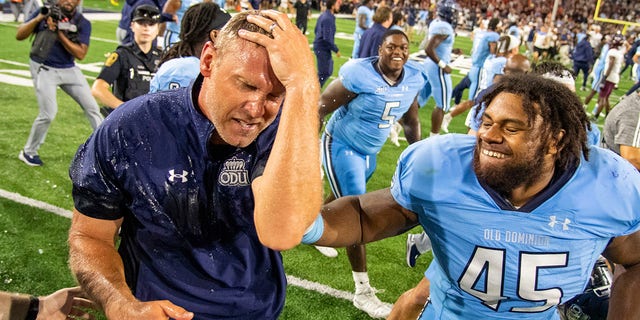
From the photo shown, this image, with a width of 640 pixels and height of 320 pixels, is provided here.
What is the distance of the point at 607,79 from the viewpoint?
1267 cm

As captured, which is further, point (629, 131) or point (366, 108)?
point (366, 108)

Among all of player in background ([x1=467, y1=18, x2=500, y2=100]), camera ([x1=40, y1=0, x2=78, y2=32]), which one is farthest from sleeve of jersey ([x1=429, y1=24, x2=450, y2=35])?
camera ([x1=40, y1=0, x2=78, y2=32])

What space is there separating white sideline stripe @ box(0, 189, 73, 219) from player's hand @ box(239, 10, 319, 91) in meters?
4.38

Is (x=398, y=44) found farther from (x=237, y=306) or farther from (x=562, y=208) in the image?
(x=237, y=306)

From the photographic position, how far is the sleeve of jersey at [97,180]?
1861 millimetres

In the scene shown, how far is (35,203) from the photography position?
5.61m

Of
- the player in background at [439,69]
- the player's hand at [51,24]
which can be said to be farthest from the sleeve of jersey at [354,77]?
the player in background at [439,69]

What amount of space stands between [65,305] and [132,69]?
319 cm

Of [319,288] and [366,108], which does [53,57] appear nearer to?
[366,108]

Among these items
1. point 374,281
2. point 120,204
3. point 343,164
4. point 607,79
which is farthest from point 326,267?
point 607,79

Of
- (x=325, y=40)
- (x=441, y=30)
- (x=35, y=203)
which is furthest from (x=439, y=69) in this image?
(x=35, y=203)

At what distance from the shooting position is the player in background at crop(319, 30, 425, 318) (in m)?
4.79

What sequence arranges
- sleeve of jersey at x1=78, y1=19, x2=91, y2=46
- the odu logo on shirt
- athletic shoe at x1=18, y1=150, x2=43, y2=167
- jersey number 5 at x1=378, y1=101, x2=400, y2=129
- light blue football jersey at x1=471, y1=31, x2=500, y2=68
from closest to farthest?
1. the odu logo on shirt
2. jersey number 5 at x1=378, y1=101, x2=400, y2=129
3. sleeve of jersey at x1=78, y1=19, x2=91, y2=46
4. athletic shoe at x1=18, y1=150, x2=43, y2=167
5. light blue football jersey at x1=471, y1=31, x2=500, y2=68

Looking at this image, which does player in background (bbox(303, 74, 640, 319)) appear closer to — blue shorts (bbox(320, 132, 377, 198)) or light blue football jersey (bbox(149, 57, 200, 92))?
light blue football jersey (bbox(149, 57, 200, 92))
